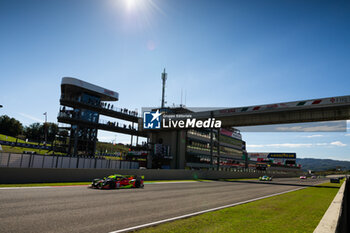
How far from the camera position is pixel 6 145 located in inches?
2462

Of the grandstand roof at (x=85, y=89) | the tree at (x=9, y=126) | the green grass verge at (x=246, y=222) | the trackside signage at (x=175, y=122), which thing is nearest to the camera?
the green grass verge at (x=246, y=222)

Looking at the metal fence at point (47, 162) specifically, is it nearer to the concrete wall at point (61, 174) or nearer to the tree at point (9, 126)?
the concrete wall at point (61, 174)

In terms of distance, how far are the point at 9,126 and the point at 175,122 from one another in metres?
94.0

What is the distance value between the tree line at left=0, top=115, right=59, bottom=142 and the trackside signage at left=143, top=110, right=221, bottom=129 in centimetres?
6702

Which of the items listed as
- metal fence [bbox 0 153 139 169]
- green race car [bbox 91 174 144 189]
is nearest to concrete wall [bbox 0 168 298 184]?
metal fence [bbox 0 153 139 169]

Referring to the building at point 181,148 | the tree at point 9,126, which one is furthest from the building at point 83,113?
the tree at point 9,126

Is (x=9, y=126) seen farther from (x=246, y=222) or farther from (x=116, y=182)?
(x=246, y=222)

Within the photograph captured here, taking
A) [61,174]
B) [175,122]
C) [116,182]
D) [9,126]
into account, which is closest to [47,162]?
[61,174]

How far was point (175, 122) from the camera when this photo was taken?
47188 millimetres

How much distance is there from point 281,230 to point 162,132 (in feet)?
149

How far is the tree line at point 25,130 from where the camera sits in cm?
10475

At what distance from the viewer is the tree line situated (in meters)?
105

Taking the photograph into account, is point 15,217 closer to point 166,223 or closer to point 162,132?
point 166,223

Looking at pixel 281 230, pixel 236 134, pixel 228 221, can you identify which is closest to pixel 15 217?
pixel 228 221
